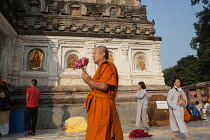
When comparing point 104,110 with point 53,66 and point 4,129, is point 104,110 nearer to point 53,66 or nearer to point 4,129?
point 4,129

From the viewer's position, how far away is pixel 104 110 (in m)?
2.88

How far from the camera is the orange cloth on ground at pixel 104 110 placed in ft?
9.27

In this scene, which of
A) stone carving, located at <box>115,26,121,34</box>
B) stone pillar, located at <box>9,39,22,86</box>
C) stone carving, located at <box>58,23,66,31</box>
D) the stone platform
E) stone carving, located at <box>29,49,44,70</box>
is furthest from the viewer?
stone carving, located at <box>115,26,121,34</box>

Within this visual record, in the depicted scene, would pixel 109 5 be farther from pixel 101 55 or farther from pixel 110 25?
pixel 101 55

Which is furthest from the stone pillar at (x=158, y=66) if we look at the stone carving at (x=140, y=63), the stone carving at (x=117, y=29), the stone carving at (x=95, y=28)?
the stone carving at (x=95, y=28)

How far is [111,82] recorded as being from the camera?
2.94 metres

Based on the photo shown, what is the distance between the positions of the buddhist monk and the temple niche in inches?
363

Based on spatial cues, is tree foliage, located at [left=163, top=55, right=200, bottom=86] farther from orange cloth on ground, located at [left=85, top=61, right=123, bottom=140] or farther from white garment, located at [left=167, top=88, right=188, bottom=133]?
orange cloth on ground, located at [left=85, top=61, right=123, bottom=140]

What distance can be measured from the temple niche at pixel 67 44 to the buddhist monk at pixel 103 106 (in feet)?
30.3

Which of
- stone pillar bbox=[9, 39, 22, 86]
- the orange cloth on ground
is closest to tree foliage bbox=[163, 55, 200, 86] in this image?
stone pillar bbox=[9, 39, 22, 86]

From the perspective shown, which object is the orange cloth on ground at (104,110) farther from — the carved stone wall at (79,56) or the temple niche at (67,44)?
the temple niche at (67,44)

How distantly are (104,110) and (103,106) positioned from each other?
0.07 meters

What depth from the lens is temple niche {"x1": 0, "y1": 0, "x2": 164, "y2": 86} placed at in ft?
38.3

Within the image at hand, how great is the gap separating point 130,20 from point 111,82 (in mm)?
12666
